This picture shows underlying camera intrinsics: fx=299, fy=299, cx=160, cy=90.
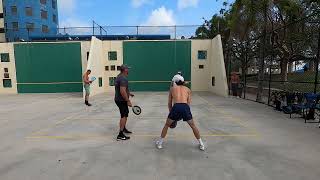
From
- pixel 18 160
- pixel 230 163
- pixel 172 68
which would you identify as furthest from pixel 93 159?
pixel 172 68

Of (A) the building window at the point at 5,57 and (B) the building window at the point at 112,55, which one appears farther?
(B) the building window at the point at 112,55

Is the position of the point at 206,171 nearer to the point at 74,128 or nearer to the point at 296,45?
the point at 74,128

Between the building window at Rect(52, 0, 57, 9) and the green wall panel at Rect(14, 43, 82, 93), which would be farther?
the building window at Rect(52, 0, 57, 9)

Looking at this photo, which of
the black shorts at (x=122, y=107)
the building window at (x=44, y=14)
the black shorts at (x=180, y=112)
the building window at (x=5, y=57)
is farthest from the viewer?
the building window at (x=44, y=14)

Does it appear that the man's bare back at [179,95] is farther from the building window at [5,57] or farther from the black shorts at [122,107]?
the building window at [5,57]

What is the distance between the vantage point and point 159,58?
23078 millimetres

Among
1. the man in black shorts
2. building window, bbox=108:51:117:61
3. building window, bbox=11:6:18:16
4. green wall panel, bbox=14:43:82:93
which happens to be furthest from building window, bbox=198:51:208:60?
building window, bbox=11:6:18:16

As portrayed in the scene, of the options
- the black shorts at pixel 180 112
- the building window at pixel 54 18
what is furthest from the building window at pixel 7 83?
the building window at pixel 54 18

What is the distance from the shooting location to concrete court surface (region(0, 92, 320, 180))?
189 inches

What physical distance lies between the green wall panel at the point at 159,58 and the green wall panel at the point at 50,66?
12.9ft

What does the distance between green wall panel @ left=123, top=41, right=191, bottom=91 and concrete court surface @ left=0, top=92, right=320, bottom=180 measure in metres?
13.6

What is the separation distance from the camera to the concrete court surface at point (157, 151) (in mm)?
4809

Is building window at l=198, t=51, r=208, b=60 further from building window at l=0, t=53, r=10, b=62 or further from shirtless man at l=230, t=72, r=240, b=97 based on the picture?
building window at l=0, t=53, r=10, b=62

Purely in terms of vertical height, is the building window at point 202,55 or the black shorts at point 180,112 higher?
the building window at point 202,55
